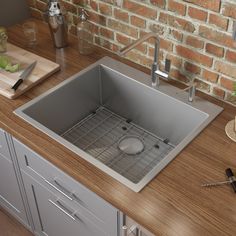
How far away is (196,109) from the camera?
1651mm

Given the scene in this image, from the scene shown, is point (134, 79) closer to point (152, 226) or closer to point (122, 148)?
point (122, 148)

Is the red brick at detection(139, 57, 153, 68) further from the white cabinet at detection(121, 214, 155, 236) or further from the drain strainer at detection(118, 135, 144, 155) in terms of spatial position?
the white cabinet at detection(121, 214, 155, 236)

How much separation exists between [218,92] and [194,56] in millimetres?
179

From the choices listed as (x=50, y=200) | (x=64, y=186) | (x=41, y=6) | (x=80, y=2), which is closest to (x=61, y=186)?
(x=64, y=186)

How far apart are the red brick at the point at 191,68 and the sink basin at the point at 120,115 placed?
0.33 ft

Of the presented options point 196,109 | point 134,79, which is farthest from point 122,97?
point 196,109

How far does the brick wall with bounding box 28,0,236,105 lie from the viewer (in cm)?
157

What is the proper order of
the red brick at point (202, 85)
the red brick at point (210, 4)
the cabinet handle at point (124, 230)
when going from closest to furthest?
1. the cabinet handle at point (124, 230)
2. the red brick at point (210, 4)
3. the red brick at point (202, 85)

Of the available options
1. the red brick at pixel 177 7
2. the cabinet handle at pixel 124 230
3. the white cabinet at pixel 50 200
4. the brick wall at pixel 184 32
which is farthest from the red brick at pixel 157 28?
the cabinet handle at pixel 124 230

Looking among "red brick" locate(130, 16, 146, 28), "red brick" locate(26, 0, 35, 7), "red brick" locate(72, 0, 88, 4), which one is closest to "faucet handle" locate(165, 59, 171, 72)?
"red brick" locate(130, 16, 146, 28)

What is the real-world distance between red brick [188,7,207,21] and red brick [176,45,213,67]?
15 cm

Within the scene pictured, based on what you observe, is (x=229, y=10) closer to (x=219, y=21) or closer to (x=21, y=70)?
(x=219, y=21)

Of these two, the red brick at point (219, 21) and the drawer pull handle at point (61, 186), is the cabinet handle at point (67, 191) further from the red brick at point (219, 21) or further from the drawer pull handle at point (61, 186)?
the red brick at point (219, 21)

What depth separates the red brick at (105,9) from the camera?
1905mm
